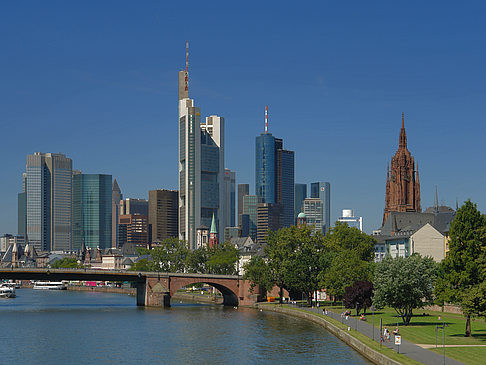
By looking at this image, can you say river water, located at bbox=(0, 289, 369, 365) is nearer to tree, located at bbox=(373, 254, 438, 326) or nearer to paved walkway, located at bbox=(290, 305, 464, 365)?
paved walkway, located at bbox=(290, 305, 464, 365)

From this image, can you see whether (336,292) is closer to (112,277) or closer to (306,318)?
(306,318)

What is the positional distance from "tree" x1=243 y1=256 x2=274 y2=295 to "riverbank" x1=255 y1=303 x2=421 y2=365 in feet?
76.6

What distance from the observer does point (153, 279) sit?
544 ft

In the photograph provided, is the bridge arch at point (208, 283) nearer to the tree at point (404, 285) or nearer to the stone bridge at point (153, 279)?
the stone bridge at point (153, 279)

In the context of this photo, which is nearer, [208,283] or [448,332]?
[448,332]

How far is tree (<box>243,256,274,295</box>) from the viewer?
507 ft

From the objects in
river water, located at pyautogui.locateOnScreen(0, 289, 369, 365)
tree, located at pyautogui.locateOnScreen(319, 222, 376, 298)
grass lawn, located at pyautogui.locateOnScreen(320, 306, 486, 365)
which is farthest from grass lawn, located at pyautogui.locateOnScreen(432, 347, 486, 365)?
tree, located at pyautogui.locateOnScreen(319, 222, 376, 298)

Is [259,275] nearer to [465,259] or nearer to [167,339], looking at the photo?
[167,339]

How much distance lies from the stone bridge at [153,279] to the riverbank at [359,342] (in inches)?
1483

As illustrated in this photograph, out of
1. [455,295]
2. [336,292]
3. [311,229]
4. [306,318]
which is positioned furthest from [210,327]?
[311,229]

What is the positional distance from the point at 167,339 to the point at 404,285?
30.3 meters

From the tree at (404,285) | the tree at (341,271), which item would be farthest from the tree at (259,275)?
the tree at (404,285)

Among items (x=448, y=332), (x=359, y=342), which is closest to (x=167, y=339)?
(x=359, y=342)

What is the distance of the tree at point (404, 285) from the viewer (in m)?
97.1
